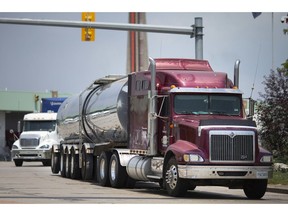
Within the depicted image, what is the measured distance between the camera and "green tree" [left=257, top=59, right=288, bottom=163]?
1231 inches

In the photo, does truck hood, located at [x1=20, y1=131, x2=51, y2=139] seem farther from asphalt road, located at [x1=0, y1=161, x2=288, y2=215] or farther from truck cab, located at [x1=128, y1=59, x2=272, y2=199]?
truck cab, located at [x1=128, y1=59, x2=272, y2=199]

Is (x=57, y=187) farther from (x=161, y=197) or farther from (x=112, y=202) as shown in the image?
(x=112, y=202)

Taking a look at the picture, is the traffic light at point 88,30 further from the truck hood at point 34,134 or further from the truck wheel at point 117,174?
the truck hood at point 34,134

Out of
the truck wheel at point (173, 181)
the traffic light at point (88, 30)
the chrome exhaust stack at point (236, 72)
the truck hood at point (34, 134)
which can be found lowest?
the truck wheel at point (173, 181)

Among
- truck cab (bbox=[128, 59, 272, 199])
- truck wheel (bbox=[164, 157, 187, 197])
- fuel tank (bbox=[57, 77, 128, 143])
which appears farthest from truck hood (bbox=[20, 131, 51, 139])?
truck wheel (bbox=[164, 157, 187, 197])

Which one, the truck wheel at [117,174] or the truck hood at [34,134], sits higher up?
the truck hood at [34,134]

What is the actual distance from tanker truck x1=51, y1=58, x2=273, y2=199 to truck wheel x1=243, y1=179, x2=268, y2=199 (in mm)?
25

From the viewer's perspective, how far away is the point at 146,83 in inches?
909

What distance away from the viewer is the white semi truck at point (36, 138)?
4538cm

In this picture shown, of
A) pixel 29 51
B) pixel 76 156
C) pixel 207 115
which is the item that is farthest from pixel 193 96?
pixel 76 156

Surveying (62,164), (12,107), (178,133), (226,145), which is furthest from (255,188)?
(12,107)

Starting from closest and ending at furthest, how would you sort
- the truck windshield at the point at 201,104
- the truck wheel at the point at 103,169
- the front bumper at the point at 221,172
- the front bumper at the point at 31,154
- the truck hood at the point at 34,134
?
1. the front bumper at the point at 221,172
2. the truck windshield at the point at 201,104
3. the truck wheel at the point at 103,169
4. the front bumper at the point at 31,154
5. the truck hood at the point at 34,134

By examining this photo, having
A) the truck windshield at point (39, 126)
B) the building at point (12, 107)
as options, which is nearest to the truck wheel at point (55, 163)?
the truck windshield at point (39, 126)

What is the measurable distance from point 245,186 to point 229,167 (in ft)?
4.85
